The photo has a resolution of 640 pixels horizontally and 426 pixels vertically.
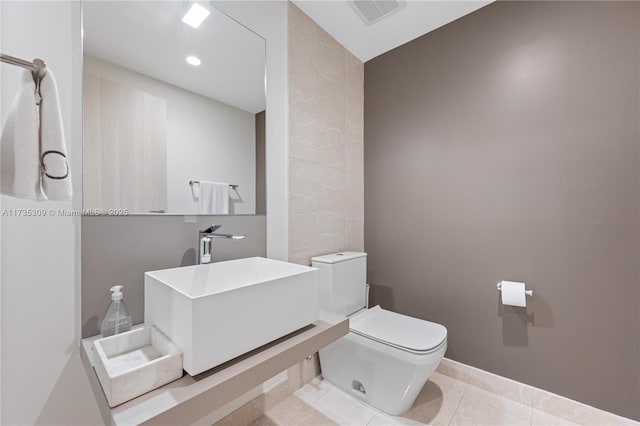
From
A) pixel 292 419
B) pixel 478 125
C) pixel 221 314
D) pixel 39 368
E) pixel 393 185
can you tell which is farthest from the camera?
pixel 393 185

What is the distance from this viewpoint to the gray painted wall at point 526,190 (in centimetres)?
136

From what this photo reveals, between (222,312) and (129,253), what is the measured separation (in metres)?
0.56

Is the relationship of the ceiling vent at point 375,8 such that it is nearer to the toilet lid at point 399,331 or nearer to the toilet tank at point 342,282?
the toilet tank at point 342,282

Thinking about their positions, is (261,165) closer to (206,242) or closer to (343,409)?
(206,242)

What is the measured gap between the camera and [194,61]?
4.18 ft

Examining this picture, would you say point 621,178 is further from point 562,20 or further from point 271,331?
point 271,331

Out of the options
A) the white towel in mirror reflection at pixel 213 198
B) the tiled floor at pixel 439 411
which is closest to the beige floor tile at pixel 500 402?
the tiled floor at pixel 439 411

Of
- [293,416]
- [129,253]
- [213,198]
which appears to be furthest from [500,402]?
[129,253]

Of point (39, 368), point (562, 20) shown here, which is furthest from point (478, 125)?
point (39, 368)

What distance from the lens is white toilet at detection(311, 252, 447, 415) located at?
1396 millimetres

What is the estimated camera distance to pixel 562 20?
1.49 metres

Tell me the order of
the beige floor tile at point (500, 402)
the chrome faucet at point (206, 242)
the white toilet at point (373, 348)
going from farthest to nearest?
the beige floor tile at point (500, 402)
the white toilet at point (373, 348)
the chrome faucet at point (206, 242)

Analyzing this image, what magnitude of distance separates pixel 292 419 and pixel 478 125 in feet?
6.77

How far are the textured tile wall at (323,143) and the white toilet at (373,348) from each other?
0.71ft
